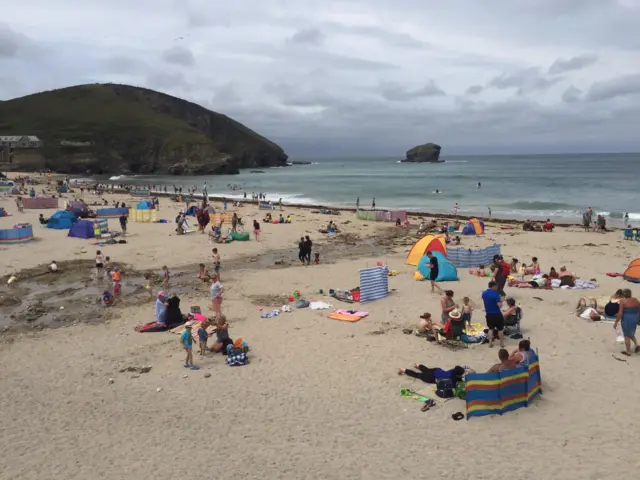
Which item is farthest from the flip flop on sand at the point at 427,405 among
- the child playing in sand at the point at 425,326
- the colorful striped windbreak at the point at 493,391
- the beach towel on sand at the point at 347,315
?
the beach towel on sand at the point at 347,315

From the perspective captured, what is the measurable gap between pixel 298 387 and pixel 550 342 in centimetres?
514

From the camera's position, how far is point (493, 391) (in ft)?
22.5

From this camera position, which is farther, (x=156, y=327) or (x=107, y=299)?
(x=107, y=299)

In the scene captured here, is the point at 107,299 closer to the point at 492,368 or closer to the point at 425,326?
the point at 425,326

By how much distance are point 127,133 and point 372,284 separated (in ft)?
407

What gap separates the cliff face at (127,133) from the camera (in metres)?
112

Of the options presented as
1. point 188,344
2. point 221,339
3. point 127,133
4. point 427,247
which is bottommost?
point 221,339

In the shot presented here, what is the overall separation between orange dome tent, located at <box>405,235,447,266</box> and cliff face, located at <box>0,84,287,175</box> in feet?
329

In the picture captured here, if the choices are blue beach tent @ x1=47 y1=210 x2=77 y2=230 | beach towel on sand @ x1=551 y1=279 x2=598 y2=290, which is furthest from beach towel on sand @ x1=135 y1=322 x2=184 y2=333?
blue beach tent @ x1=47 y1=210 x2=77 y2=230

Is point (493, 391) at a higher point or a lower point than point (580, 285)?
lower

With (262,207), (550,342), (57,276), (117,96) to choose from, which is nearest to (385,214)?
(262,207)

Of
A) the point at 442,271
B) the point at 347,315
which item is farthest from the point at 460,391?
the point at 442,271

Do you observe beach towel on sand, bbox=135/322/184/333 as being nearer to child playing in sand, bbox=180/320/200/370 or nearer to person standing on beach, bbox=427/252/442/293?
child playing in sand, bbox=180/320/200/370

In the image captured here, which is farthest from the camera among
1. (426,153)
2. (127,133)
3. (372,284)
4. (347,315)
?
(426,153)
